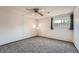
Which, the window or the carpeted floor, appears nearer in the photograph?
the carpeted floor

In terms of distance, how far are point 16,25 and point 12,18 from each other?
24.4 inches

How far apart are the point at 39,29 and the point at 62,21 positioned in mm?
3001

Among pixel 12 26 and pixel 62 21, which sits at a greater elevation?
pixel 62 21

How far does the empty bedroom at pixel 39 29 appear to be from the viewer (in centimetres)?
360

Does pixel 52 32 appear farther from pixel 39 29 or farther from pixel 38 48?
pixel 38 48

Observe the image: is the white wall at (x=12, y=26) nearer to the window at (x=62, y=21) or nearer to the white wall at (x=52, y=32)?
the white wall at (x=52, y=32)

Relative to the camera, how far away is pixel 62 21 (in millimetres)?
5523

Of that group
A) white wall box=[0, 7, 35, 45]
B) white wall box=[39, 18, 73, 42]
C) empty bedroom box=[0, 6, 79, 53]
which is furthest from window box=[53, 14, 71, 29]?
white wall box=[0, 7, 35, 45]

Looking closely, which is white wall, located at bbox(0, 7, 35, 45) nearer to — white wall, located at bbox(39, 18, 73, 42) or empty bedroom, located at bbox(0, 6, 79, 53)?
empty bedroom, located at bbox(0, 6, 79, 53)

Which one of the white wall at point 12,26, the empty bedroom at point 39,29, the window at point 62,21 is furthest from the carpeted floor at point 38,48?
the window at point 62,21

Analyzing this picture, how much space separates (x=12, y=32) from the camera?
15.9 ft

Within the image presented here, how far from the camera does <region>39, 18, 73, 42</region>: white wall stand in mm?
5002

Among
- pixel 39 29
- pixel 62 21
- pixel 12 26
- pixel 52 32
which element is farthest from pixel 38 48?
pixel 39 29
